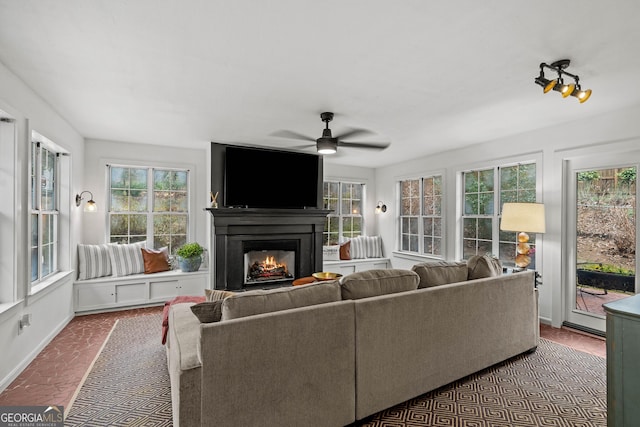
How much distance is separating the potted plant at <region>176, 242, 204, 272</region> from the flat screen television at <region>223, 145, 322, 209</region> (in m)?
0.84

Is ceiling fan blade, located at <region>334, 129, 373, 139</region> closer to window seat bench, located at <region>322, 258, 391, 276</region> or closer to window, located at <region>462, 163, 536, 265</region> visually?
window, located at <region>462, 163, 536, 265</region>

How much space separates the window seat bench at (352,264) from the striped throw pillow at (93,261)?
346 centimetres

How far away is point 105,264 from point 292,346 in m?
3.98

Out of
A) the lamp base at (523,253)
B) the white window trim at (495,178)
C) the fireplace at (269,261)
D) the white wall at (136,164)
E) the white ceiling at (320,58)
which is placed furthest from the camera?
the fireplace at (269,261)

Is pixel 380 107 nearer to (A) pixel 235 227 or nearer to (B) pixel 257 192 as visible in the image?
(B) pixel 257 192

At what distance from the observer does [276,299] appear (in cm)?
197

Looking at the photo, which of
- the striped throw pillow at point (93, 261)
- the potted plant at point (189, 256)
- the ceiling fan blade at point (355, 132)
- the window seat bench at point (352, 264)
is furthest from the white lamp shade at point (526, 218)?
the striped throw pillow at point (93, 261)

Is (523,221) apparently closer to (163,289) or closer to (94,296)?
(163,289)

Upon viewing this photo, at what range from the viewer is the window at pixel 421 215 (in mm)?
5766

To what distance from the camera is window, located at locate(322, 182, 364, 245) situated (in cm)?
675

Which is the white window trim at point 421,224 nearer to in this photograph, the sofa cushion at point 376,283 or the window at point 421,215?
the window at point 421,215

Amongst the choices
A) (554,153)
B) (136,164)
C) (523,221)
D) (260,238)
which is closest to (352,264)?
(260,238)

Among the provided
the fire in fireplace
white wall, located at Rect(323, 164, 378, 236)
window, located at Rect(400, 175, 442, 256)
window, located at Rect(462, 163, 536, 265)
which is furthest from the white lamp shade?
white wall, located at Rect(323, 164, 378, 236)

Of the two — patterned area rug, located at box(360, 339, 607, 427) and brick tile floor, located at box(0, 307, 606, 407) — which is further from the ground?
patterned area rug, located at box(360, 339, 607, 427)
